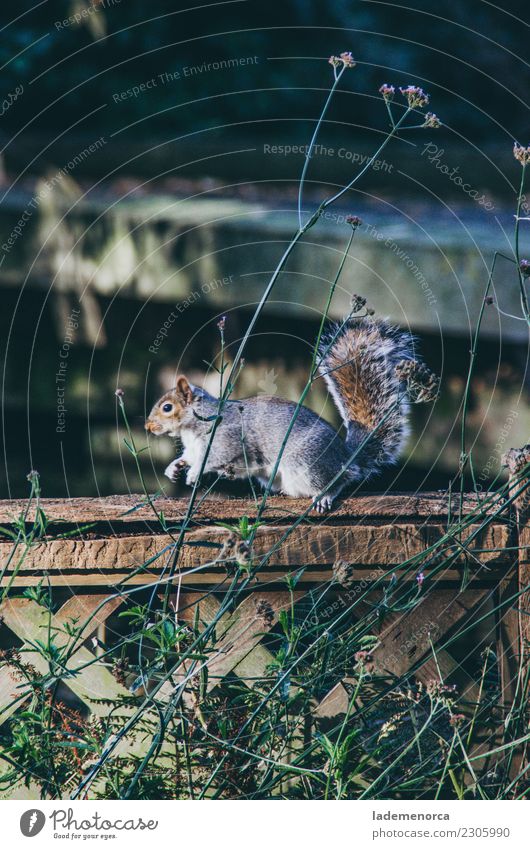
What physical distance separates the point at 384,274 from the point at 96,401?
3.56 feet

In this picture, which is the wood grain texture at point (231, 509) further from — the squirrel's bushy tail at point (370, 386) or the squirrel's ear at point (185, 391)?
the squirrel's ear at point (185, 391)

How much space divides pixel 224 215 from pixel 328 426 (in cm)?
131

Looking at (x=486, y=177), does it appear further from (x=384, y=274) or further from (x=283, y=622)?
(x=283, y=622)

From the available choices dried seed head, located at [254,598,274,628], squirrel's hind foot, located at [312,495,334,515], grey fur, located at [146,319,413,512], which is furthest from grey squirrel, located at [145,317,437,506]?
dried seed head, located at [254,598,274,628]

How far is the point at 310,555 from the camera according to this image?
150cm

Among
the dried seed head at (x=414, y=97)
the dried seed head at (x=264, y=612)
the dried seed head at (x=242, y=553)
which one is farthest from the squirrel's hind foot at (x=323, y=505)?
the dried seed head at (x=414, y=97)

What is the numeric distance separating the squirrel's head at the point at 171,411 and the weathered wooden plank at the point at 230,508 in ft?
1.27

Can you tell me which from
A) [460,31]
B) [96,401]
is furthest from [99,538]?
[460,31]

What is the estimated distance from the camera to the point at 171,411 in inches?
82.0

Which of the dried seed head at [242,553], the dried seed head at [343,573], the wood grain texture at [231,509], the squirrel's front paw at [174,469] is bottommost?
the dried seed head at [242,553]

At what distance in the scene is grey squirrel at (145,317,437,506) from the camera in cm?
189

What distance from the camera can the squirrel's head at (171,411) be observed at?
207cm

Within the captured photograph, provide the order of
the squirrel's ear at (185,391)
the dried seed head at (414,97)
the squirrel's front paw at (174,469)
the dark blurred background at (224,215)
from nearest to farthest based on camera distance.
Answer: the dried seed head at (414,97)
the squirrel's front paw at (174,469)
the squirrel's ear at (185,391)
the dark blurred background at (224,215)

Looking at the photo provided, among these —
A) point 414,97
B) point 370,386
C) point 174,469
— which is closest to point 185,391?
point 174,469
